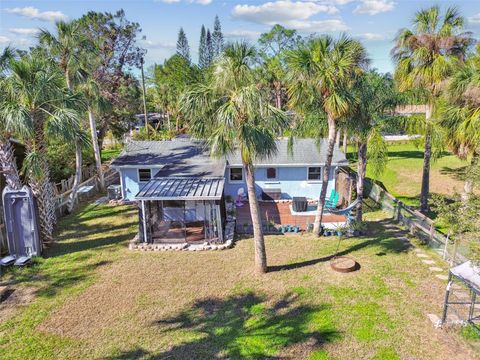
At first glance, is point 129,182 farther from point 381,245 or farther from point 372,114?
point 381,245

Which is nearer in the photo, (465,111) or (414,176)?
(465,111)

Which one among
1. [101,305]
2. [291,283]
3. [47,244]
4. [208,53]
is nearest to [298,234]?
[291,283]

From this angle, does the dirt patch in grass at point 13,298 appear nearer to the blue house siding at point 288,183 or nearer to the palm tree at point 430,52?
the blue house siding at point 288,183

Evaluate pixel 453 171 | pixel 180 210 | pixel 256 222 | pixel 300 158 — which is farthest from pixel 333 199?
pixel 453 171

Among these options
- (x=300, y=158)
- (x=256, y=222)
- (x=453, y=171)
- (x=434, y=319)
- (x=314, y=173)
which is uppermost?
(x=300, y=158)

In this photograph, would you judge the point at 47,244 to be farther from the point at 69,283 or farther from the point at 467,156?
the point at 467,156

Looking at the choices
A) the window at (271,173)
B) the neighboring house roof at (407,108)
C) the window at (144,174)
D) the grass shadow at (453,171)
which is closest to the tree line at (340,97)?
the neighboring house roof at (407,108)

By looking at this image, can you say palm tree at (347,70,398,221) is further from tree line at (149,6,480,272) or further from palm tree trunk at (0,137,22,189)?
palm tree trunk at (0,137,22,189)
